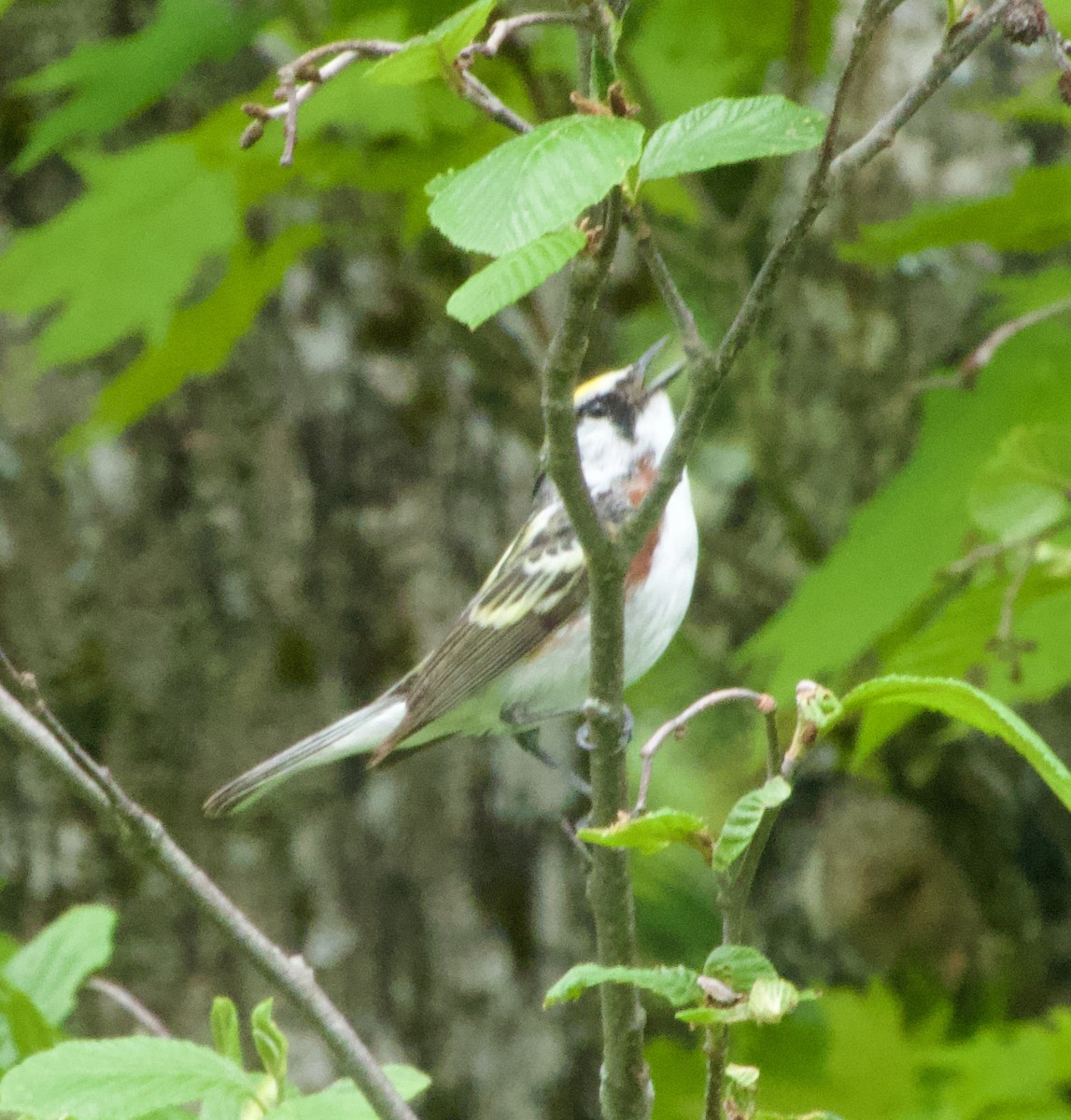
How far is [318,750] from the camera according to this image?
2389 millimetres

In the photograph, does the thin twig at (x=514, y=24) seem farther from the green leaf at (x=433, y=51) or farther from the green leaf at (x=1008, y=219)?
the green leaf at (x=1008, y=219)

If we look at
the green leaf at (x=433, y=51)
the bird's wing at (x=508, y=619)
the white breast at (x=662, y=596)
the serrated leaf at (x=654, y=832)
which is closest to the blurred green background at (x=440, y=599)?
the bird's wing at (x=508, y=619)

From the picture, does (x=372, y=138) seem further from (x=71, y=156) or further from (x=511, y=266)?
(x=511, y=266)

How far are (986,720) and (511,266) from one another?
1.45 feet

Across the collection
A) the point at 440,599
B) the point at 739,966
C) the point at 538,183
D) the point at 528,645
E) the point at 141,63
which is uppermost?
the point at 141,63

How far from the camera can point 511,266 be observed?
0.92 metres

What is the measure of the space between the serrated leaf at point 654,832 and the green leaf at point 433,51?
1.71ft

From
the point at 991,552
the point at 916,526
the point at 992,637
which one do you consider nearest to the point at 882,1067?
the point at 916,526

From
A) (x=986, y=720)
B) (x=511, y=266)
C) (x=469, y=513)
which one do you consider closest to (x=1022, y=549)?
(x=986, y=720)

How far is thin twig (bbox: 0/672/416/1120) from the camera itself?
1204 mm

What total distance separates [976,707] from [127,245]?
197 centimetres

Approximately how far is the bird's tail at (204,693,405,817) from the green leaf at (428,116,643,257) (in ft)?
4.68

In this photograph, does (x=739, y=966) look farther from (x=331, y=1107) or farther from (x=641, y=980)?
(x=331, y=1107)

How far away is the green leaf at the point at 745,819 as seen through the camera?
3.24 feet
